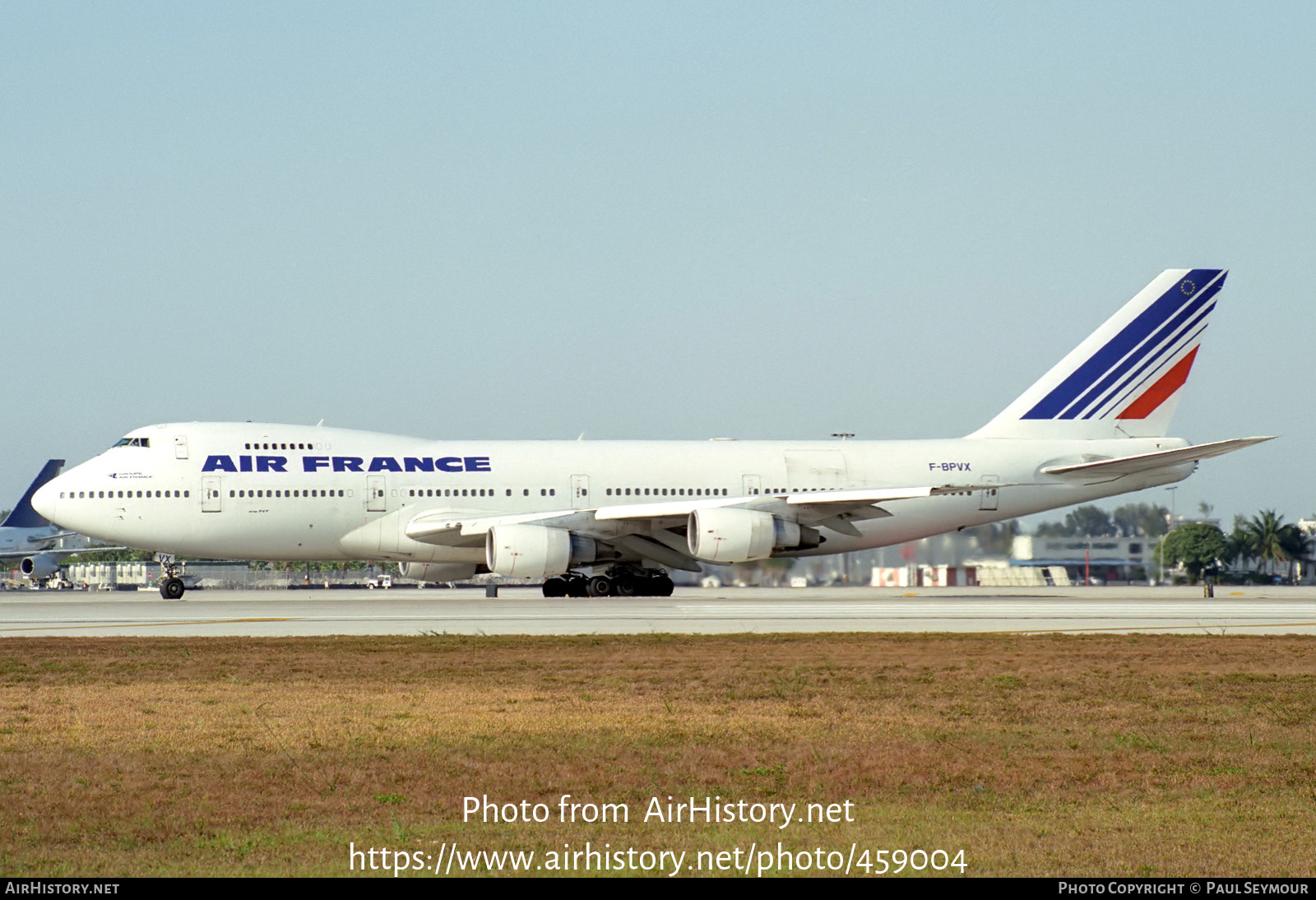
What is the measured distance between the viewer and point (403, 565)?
3981 centimetres

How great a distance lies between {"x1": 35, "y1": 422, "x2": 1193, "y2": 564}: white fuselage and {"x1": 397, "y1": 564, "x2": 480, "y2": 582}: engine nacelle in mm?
771

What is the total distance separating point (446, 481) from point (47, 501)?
10258mm

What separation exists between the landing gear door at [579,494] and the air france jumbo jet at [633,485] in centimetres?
3

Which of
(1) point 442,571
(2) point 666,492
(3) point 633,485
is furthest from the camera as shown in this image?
(1) point 442,571

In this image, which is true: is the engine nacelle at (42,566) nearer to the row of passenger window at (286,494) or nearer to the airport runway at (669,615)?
the airport runway at (669,615)

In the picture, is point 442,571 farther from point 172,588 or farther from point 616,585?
point 172,588

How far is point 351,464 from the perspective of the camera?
3681 cm

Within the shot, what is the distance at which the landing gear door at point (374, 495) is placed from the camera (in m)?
36.6

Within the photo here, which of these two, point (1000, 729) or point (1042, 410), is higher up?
point (1042, 410)

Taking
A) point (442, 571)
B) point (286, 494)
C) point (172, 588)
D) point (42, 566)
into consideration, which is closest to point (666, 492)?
point (442, 571)

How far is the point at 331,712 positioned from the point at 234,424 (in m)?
25.2

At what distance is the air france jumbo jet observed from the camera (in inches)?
1415

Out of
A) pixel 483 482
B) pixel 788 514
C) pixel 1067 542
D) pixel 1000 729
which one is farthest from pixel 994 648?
pixel 1067 542

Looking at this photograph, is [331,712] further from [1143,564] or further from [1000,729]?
[1143,564]
